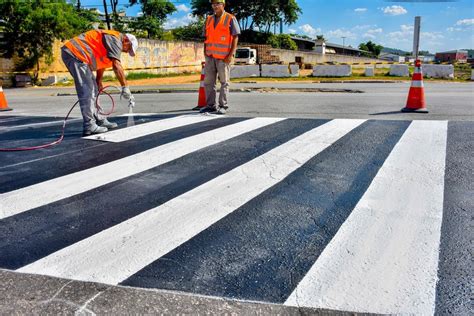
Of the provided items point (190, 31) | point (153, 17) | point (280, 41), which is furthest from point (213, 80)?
point (280, 41)

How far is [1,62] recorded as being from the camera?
24.0 metres

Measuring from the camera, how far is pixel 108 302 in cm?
185

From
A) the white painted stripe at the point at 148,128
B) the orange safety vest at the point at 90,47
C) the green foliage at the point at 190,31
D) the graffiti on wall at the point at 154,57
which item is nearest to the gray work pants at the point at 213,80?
the white painted stripe at the point at 148,128

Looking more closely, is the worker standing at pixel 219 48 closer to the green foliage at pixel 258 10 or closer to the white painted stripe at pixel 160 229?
the white painted stripe at pixel 160 229

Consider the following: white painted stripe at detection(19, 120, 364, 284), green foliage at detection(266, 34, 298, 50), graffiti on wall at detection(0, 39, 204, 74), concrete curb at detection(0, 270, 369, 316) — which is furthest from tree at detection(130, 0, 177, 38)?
concrete curb at detection(0, 270, 369, 316)

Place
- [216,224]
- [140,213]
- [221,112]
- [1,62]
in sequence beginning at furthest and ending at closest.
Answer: [1,62], [221,112], [140,213], [216,224]

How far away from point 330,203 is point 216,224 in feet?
2.84

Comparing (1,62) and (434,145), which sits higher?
(1,62)

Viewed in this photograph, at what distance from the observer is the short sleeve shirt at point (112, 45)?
5130 millimetres

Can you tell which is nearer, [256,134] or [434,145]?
[434,145]

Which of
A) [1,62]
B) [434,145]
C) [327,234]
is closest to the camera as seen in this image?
[327,234]

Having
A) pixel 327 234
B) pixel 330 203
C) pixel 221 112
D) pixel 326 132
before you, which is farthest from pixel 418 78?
pixel 327 234

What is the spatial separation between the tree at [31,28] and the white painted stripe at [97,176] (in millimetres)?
22870

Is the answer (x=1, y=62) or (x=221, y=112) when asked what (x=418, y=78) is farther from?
(x=1, y=62)
